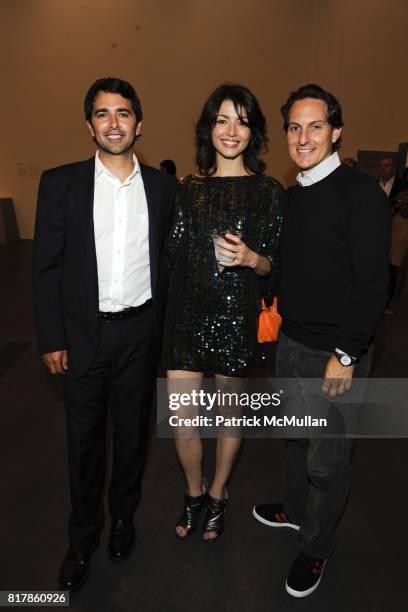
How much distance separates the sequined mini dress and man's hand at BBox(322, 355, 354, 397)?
0.37 m

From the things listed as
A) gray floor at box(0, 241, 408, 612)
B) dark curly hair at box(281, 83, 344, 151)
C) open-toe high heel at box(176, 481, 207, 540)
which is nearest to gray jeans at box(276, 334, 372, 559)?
gray floor at box(0, 241, 408, 612)

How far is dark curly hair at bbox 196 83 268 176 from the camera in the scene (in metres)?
1.73

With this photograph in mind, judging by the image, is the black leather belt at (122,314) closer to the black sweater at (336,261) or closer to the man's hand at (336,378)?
the black sweater at (336,261)

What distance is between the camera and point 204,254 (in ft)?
5.82

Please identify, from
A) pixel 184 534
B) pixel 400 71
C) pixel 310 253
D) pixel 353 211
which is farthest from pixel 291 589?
pixel 400 71

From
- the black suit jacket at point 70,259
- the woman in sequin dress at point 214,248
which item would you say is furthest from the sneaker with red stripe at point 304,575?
the black suit jacket at point 70,259

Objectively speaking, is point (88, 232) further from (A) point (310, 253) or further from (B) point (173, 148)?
(B) point (173, 148)

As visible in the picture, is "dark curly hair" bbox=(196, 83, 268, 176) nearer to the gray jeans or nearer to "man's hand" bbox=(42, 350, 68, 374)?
the gray jeans

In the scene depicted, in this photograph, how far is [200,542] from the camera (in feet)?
6.73

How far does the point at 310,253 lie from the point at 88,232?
0.80 meters

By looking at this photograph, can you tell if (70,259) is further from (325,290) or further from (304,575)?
(304,575)

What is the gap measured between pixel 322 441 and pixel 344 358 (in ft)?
1.19

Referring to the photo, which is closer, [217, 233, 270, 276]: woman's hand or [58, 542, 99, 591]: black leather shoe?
[217, 233, 270, 276]: woman's hand

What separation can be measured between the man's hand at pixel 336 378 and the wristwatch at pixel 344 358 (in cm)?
1
